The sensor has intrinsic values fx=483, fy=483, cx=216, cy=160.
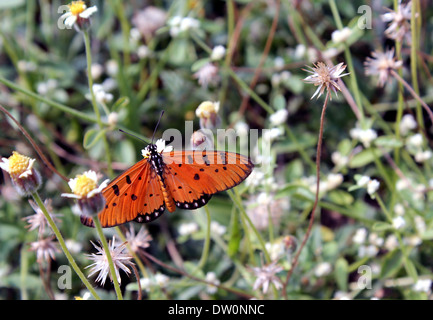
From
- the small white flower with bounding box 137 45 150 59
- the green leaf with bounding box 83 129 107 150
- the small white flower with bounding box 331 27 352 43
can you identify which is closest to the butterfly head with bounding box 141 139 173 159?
the green leaf with bounding box 83 129 107 150

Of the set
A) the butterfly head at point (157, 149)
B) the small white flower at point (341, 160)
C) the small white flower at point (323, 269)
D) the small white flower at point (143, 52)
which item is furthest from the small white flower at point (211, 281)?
the small white flower at point (143, 52)

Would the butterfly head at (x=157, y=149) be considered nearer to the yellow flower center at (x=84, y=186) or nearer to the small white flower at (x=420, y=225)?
the yellow flower center at (x=84, y=186)

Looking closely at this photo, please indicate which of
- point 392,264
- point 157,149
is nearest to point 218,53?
point 157,149

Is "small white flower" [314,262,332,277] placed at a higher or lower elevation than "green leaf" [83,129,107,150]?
lower

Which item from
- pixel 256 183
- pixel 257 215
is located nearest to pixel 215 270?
pixel 257 215

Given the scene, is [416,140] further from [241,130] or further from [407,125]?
[241,130]

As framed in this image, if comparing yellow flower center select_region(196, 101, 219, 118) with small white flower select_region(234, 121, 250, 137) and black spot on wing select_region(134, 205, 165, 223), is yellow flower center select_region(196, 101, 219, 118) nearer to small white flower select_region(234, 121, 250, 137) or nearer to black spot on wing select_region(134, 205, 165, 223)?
black spot on wing select_region(134, 205, 165, 223)

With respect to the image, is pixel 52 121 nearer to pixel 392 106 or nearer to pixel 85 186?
pixel 85 186
